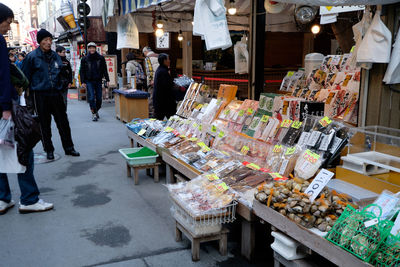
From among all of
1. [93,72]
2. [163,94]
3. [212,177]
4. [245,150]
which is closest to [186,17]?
[93,72]

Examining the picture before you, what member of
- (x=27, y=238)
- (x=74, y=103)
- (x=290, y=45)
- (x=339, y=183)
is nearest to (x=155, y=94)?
(x=27, y=238)

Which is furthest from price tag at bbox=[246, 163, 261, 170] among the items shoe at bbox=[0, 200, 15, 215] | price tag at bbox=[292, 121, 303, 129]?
shoe at bbox=[0, 200, 15, 215]

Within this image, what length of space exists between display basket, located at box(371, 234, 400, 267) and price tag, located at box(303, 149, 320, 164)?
1.46 m

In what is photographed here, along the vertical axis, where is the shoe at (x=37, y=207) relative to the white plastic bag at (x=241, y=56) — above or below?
below

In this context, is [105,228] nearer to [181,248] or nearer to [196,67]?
[181,248]

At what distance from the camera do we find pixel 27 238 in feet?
13.1

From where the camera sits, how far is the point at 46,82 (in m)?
6.58

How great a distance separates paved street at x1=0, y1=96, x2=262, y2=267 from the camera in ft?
11.7

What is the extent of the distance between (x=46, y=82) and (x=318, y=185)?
547 cm

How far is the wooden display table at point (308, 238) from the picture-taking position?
7.64ft

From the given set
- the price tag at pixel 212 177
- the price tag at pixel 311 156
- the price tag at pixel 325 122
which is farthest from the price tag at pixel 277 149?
the price tag at pixel 212 177

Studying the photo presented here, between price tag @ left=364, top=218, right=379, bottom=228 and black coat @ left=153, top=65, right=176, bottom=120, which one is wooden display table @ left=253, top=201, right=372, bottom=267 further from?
black coat @ left=153, top=65, right=176, bottom=120

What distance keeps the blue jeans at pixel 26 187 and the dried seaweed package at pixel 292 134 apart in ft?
10.6

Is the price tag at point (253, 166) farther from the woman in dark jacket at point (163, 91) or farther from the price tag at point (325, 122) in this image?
the woman in dark jacket at point (163, 91)
